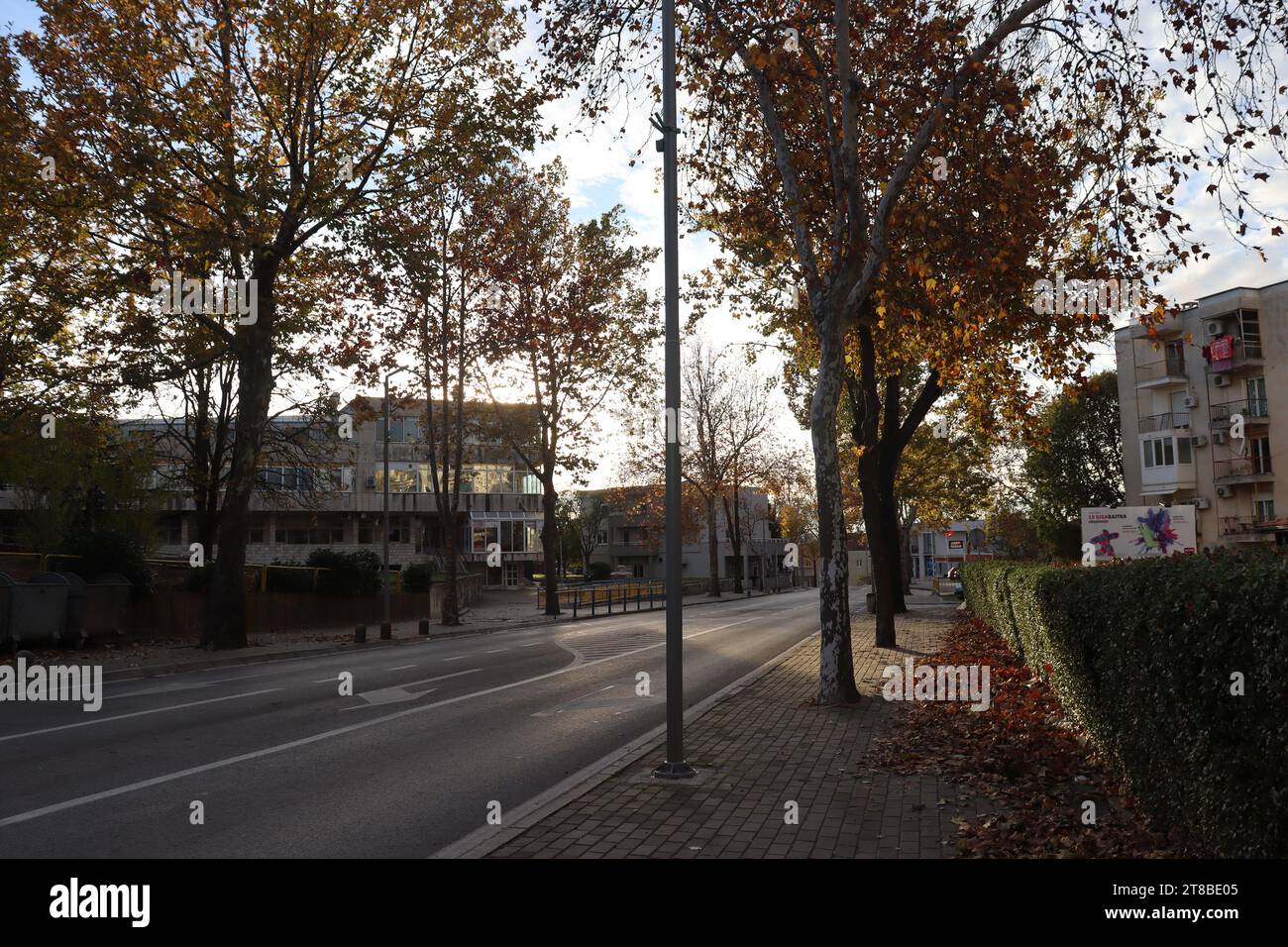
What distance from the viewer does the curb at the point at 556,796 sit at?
18.5 feet

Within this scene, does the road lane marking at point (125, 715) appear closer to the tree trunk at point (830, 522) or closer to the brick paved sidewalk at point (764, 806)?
the brick paved sidewalk at point (764, 806)

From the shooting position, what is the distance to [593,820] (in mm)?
6258

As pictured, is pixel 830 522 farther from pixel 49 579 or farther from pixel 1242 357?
pixel 1242 357

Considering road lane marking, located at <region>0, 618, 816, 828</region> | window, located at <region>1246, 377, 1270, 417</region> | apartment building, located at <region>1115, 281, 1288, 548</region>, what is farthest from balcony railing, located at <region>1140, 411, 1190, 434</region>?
road lane marking, located at <region>0, 618, 816, 828</region>

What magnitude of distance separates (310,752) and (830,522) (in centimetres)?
679

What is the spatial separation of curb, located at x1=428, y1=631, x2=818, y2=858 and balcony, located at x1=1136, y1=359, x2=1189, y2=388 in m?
48.6

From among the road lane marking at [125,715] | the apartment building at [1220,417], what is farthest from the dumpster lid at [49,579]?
the apartment building at [1220,417]

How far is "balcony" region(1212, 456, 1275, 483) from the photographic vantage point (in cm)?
4503

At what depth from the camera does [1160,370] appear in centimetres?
5081

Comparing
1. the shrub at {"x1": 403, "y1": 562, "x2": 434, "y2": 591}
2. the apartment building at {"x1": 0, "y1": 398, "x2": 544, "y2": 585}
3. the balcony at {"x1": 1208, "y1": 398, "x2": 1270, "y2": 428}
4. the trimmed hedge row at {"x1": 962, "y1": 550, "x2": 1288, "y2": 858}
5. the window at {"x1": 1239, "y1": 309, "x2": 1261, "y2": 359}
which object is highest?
the window at {"x1": 1239, "y1": 309, "x2": 1261, "y2": 359}

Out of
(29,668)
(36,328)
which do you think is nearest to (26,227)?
(36,328)

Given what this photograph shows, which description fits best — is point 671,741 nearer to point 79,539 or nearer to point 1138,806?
point 1138,806

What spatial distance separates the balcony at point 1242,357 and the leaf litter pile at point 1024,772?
138 feet

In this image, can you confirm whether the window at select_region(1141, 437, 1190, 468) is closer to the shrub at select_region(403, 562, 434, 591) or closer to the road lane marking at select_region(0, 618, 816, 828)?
the shrub at select_region(403, 562, 434, 591)
